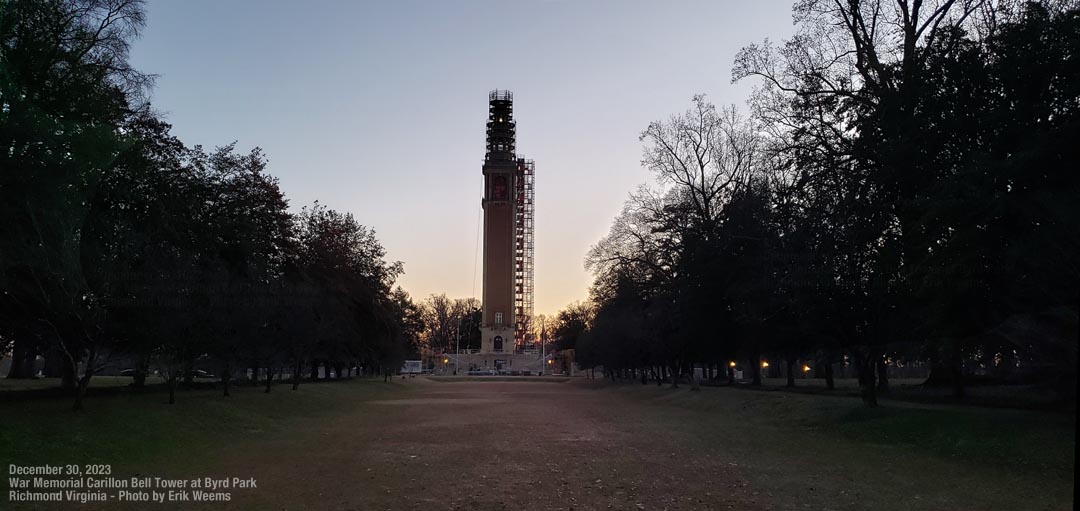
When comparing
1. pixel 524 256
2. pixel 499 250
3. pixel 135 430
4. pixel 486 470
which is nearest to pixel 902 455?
pixel 486 470

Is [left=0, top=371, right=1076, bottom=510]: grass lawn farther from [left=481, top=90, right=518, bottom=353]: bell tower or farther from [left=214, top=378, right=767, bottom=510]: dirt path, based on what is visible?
[left=481, top=90, right=518, bottom=353]: bell tower

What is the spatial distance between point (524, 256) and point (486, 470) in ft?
398

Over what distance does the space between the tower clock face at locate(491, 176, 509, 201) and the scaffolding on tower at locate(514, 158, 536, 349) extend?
33.7ft

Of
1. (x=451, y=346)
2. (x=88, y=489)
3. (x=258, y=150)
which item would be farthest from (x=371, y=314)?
(x=451, y=346)

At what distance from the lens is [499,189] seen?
116250 millimetres

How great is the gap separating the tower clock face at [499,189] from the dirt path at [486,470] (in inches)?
3673

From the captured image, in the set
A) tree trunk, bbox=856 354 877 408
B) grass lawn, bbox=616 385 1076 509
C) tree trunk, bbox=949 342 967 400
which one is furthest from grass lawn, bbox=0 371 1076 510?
tree trunk, bbox=949 342 967 400

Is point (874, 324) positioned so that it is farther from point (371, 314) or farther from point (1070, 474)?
point (371, 314)

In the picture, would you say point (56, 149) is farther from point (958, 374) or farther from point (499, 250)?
point (499, 250)

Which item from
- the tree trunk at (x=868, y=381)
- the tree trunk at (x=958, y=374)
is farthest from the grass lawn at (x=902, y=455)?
Result: the tree trunk at (x=958, y=374)

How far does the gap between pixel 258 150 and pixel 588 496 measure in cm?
3213

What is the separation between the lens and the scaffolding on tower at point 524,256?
13088cm

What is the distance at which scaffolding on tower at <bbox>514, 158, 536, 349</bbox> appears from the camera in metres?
131

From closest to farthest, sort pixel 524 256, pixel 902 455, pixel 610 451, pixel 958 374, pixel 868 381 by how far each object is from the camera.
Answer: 1. pixel 902 455
2. pixel 610 451
3. pixel 868 381
4. pixel 958 374
5. pixel 524 256
